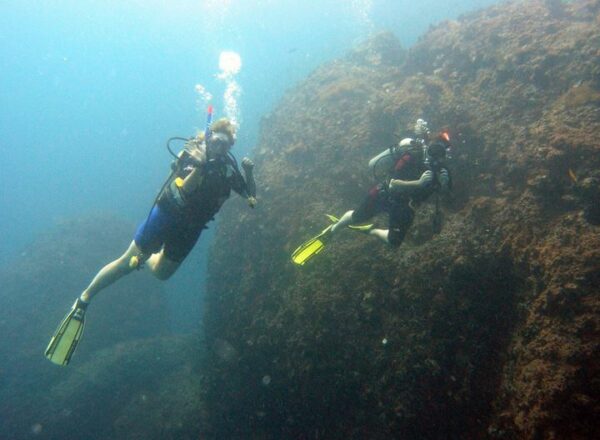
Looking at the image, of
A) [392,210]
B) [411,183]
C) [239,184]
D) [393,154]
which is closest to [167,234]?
[239,184]

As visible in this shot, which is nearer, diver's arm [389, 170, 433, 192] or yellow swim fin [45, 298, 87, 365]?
diver's arm [389, 170, 433, 192]

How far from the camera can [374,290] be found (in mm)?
6566

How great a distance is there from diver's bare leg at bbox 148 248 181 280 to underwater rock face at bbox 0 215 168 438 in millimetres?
11129

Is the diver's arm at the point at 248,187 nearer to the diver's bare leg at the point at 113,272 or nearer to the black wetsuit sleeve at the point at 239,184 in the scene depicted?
the black wetsuit sleeve at the point at 239,184

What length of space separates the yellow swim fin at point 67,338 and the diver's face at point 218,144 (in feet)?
11.4

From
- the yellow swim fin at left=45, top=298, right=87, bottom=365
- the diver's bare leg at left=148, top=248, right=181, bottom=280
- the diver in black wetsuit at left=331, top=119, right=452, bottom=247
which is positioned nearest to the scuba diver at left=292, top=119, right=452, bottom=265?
the diver in black wetsuit at left=331, top=119, right=452, bottom=247

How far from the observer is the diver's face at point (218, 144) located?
4.65m

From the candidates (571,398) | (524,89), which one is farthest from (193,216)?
(524,89)

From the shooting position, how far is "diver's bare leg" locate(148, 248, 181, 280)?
18.6 ft

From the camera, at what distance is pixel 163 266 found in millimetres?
5770

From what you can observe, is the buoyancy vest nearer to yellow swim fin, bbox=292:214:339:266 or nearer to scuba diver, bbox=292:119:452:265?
scuba diver, bbox=292:119:452:265

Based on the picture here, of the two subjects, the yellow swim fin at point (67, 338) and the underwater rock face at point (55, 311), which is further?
the underwater rock face at point (55, 311)

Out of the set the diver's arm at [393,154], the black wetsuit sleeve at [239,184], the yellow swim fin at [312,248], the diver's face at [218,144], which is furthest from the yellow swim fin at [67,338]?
the diver's arm at [393,154]

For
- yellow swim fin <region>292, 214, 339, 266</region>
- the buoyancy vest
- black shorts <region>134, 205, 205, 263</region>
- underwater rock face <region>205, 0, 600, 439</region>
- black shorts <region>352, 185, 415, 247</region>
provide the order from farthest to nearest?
yellow swim fin <region>292, 214, 339, 266</region> → black shorts <region>352, 185, 415, 247</region> → black shorts <region>134, 205, 205, 263</region> → the buoyancy vest → underwater rock face <region>205, 0, 600, 439</region>
